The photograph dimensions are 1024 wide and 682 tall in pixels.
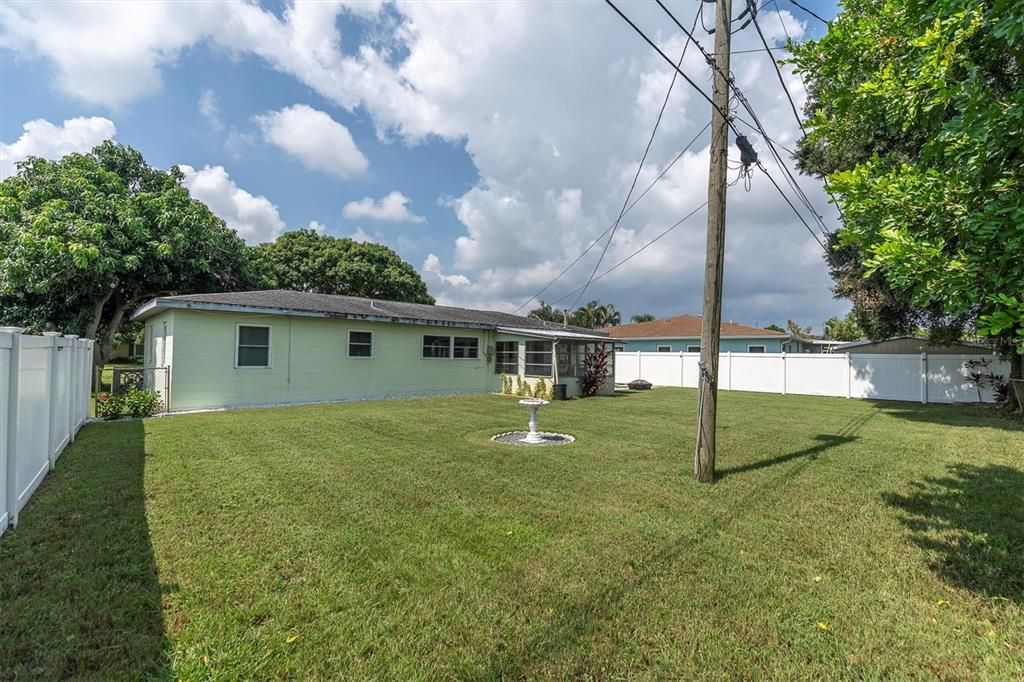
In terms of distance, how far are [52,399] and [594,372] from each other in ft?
43.8

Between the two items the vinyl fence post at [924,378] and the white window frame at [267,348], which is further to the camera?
the vinyl fence post at [924,378]

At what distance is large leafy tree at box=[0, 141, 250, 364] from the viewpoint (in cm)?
1232

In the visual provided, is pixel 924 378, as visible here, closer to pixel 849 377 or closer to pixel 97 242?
pixel 849 377

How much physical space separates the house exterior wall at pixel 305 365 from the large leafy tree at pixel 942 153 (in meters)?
12.2

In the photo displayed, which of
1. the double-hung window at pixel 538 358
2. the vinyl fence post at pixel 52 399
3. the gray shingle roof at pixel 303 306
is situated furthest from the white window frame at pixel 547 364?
the vinyl fence post at pixel 52 399

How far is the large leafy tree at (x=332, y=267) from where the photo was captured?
29562 millimetres

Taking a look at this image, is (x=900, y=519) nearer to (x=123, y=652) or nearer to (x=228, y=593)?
(x=228, y=593)

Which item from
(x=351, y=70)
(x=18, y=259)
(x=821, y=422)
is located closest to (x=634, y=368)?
(x=821, y=422)

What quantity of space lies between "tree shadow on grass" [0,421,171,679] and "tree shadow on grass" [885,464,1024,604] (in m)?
5.19

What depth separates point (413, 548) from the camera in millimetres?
3576

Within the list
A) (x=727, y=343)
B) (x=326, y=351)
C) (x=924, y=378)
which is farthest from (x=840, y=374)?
(x=326, y=351)

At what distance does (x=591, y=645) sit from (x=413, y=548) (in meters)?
1.64

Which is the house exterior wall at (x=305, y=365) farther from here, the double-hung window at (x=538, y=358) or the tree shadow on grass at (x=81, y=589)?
the tree shadow on grass at (x=81, y=589)

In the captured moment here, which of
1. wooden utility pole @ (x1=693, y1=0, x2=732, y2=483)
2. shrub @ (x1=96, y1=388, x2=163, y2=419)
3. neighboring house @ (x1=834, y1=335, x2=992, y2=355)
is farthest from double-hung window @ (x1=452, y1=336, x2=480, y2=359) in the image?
neighboring house @ (x1=834, y1=335, x2=992, y2=355)
